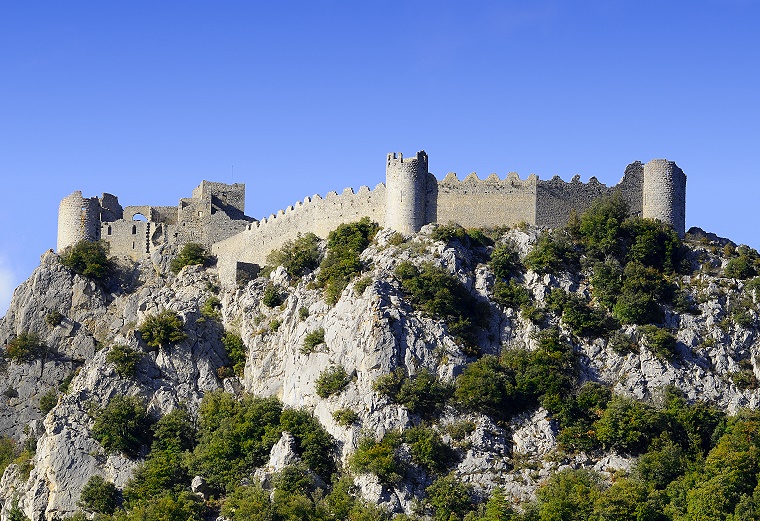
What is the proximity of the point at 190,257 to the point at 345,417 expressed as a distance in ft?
70.3

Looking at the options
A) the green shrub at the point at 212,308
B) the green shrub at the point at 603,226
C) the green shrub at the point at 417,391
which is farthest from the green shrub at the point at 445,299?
the green shrub at the point at 212,308

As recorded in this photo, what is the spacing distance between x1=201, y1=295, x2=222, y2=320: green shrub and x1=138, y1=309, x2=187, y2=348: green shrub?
7.38 ft

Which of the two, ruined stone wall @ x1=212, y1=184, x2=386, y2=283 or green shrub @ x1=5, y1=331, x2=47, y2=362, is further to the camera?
green shrub @ x1=5, y1=331, x2=47, y2=362

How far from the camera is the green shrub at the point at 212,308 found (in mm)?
89188

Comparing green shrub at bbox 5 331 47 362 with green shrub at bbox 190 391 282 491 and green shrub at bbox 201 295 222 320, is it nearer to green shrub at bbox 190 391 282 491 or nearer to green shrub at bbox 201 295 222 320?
green shrub at bbox 201 295 222 320

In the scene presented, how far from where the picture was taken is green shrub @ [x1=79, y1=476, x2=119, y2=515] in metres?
78.9

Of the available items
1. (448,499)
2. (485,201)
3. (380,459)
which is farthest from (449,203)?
(448,499)

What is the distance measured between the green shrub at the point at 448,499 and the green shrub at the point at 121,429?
15.3 meters

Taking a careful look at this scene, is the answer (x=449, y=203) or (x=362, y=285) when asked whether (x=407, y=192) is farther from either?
(x=362, y=285)

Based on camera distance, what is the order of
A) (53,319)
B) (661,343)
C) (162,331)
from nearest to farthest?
(661,343)
(162,331)
(53,319)

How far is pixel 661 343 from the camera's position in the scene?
264ft

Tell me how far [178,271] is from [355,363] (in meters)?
18.9

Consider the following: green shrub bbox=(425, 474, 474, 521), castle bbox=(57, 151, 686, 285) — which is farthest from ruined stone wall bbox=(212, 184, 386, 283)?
green shrub bbox=(425, 474, 474, 521)

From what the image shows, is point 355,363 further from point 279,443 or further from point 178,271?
point 178,271
